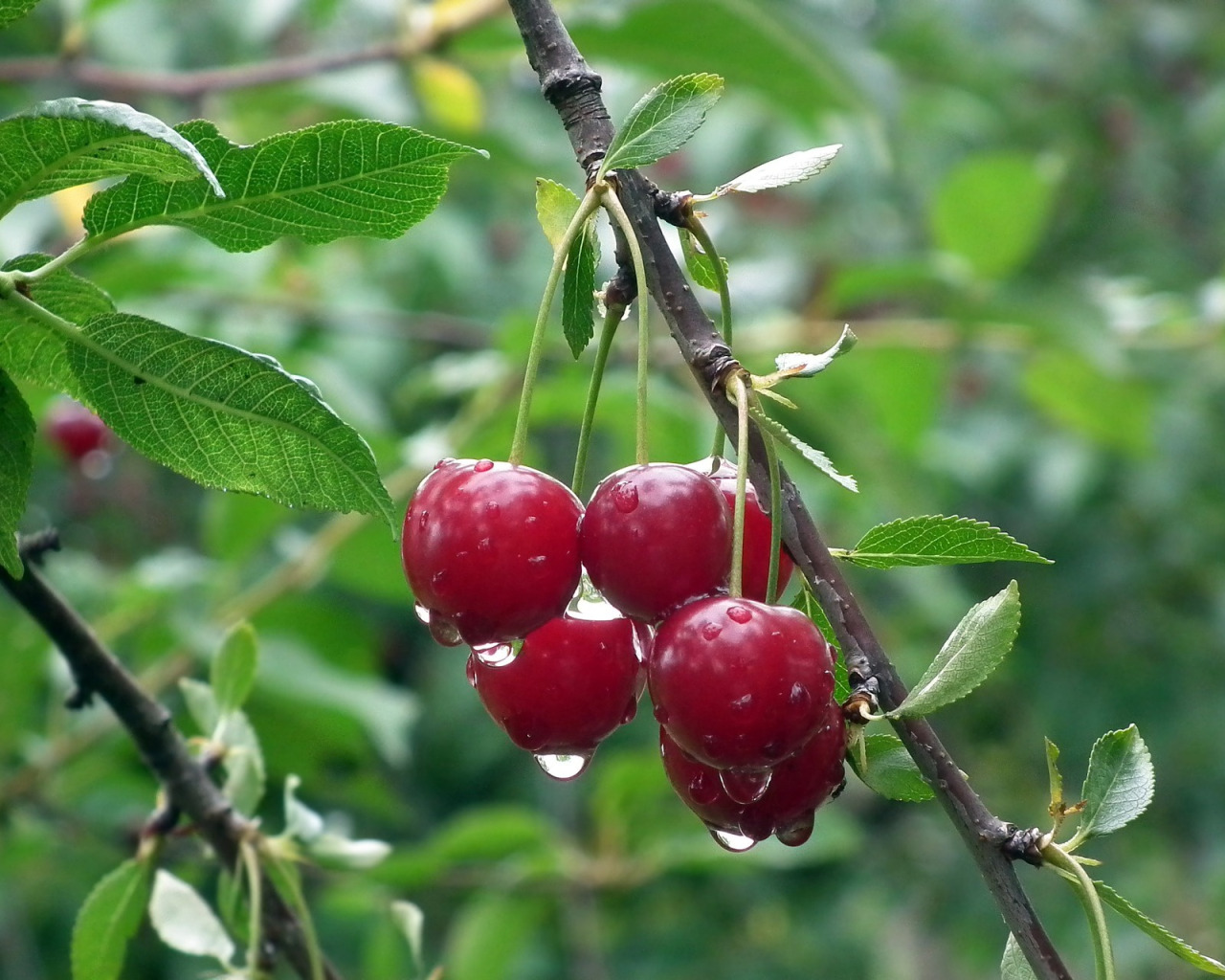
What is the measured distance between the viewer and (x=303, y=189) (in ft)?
2.10

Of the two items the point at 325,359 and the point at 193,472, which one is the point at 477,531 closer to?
the point at 193,472

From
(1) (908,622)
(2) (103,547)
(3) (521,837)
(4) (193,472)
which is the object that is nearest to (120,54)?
(2) (103,547)

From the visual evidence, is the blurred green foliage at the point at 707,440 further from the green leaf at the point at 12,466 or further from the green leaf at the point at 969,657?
the green leaf at the point at 969,657

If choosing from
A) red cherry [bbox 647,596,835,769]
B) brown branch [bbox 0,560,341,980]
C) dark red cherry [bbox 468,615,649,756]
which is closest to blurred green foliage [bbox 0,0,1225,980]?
brown branch [bbox 0,560,341,980]

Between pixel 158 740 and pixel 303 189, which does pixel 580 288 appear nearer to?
pixel 303 189

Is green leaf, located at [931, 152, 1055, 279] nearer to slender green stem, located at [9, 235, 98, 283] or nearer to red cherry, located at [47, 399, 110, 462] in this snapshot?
red cherry, located at [47, 399, 110, 462]

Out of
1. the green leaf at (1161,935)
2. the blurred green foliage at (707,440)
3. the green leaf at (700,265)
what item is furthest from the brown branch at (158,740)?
the green leaf at (1161,935)

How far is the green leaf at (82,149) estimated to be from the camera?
55 centimetres

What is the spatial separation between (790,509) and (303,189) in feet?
0.86

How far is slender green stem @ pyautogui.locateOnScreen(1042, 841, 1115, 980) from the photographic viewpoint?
62cm

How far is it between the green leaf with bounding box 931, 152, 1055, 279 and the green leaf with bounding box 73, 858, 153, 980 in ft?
5.92

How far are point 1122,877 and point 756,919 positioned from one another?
1.26m

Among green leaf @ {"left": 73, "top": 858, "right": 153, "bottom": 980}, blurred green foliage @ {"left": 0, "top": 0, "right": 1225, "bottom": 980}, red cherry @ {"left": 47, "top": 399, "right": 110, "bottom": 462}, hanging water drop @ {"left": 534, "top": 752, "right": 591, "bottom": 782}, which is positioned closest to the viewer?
hanging water drop @ {"left": 534, "top": 752, "right": 591, "bottom": 782}

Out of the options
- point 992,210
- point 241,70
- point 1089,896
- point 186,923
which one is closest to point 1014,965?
point 1089,896
